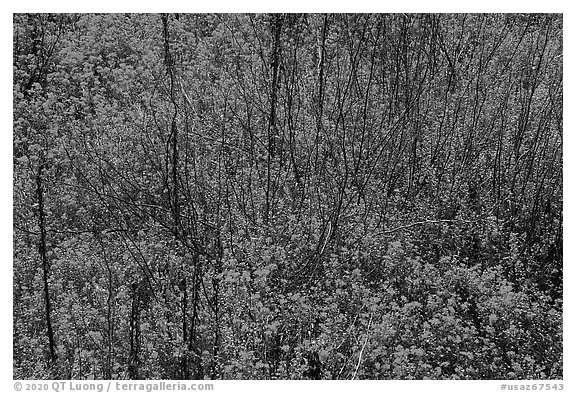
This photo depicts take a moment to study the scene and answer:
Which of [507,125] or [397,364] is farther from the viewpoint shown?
[507,125]

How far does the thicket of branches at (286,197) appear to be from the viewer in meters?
4.30

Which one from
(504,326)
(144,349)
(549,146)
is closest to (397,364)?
(504,326)

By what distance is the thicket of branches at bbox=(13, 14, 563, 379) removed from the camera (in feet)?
14.1

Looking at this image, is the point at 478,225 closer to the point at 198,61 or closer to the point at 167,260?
the point at 167,260

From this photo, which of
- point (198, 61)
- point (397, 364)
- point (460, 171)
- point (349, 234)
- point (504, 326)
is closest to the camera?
point (397, 364)

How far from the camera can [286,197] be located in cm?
504

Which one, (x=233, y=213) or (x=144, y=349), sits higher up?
(x=233, y=213)

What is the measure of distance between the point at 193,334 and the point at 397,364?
3.65ft

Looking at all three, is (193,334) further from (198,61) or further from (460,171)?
(198,61)

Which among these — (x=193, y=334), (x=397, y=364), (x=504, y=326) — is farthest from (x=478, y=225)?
(x=193, y=334)

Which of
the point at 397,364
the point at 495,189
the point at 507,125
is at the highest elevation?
the point at 507,125

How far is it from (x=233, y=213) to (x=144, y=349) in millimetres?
1053

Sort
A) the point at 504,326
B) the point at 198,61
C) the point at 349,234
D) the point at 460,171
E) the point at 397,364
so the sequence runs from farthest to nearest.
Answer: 1. the point at 198,61
2. the point at 460,171
3. the point at 349,234
4. the point at 504,326
5. the point at 397,364

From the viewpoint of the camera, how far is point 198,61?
6.02 meters
